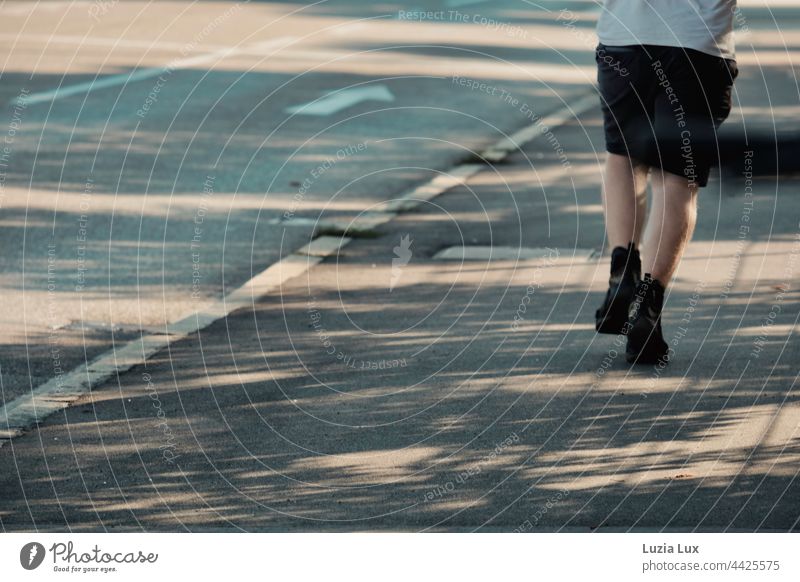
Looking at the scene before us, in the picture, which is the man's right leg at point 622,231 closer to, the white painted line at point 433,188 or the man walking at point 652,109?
the man walking at point 652,109

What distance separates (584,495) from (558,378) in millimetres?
1219

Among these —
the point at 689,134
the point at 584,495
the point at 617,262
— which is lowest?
the point at 584,495

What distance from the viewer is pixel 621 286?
19.1 feet

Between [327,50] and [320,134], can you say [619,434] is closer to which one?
[320,134]

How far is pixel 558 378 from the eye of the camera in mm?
5562

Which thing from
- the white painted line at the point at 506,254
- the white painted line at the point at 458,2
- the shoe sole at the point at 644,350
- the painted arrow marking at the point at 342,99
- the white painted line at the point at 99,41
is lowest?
the shoe sole at the point at 644,350

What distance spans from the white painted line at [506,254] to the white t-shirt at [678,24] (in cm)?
204

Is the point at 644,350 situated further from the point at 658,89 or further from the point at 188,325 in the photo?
the point at 188,325

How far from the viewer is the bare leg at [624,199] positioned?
593 centimetres

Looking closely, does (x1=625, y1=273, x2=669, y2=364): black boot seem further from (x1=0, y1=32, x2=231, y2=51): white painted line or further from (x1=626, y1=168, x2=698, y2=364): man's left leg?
(x1=0, y1=32, x2=231, y2=51): white painted line

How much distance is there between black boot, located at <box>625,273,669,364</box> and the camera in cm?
564

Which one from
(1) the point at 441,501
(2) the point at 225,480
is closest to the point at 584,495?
(1) the point at 441,501

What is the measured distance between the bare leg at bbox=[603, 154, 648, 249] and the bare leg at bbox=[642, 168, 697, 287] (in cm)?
16

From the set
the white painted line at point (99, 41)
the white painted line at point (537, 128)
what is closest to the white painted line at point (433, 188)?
the white painted line at point (537, 128)
